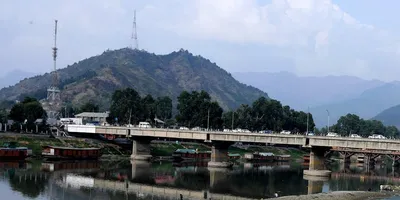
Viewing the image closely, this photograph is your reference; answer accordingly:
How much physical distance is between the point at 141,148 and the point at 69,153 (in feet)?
69.5

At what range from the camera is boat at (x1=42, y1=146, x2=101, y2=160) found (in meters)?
124

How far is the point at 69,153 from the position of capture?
127938 millimetres

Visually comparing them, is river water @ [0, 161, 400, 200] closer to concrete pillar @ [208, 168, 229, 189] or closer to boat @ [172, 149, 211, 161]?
concrete pillar @ [208, 168, 229, 189]

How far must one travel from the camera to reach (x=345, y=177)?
117m

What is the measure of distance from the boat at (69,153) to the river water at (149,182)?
3.76 metres

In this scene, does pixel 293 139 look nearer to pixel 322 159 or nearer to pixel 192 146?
pixel 322 159

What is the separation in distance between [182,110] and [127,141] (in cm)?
4730

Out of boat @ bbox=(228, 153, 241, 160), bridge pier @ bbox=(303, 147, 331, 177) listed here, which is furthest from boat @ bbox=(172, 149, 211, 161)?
bridge pier @ bbox=(303, 147, 331, 177)

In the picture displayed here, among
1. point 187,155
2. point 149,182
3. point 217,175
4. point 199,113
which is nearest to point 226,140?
point 217,175

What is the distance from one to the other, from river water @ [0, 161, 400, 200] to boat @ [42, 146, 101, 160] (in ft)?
12.4

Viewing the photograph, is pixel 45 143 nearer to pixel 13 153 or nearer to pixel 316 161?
pixel 13 153

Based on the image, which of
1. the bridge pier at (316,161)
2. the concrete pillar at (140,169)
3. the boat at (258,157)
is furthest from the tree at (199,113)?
the bridge pier at (316,161)

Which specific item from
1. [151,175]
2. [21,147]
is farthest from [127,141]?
[151,175]

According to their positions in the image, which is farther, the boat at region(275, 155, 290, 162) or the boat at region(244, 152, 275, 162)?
the boat at region(275, 155, 290, 162)
